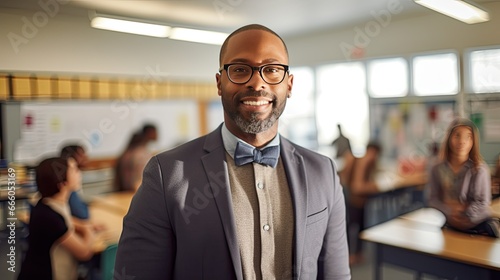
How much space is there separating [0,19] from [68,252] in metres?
0.77

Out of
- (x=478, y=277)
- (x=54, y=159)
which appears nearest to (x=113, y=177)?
(x=54, y=159)

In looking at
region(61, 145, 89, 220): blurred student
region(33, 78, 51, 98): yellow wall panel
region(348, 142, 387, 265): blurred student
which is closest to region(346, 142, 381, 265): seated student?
region(348, 142, 387, 265): blurred student

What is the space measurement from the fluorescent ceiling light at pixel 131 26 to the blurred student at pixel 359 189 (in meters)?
1.01

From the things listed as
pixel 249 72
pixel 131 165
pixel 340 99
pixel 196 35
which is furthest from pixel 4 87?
pixel 340 99

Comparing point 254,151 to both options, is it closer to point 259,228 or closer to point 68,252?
point 259,228

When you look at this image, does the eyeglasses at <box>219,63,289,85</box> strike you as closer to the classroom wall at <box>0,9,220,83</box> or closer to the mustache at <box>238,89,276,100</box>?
the mustache at <box>238,89,276,100</box>

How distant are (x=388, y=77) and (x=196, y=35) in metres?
0.81

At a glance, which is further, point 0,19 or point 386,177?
point 386,177

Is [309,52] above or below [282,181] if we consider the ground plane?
above

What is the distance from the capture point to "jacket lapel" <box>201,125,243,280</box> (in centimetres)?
98

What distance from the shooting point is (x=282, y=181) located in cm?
111

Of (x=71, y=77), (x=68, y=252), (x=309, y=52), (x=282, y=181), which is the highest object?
(x=309, y=52)

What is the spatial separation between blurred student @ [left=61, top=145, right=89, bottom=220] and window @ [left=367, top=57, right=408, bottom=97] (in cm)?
117

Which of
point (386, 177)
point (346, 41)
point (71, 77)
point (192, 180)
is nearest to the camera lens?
point (192, 180)
